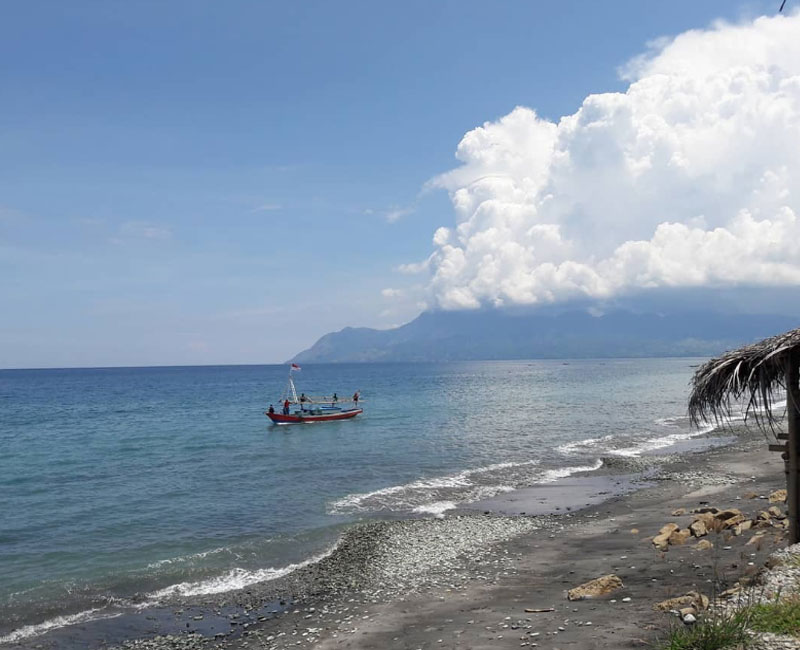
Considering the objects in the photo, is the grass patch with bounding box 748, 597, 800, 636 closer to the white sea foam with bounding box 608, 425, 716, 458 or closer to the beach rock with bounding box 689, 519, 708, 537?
the beach rock with bounding box 689, 519, 708, 537

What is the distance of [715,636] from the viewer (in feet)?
27.9

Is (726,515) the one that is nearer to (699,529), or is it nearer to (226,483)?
(699,529)

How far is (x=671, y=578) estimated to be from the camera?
46.6 feet

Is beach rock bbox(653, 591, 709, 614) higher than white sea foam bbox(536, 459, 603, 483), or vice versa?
beach rock bbox(653, 591, 709, 614)

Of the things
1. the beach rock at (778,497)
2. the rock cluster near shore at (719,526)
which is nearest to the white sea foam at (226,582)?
the rock cluster near shore at (719,526)

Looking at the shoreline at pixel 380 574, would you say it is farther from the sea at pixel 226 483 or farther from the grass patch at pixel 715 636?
the grass patch at pixel 715 636

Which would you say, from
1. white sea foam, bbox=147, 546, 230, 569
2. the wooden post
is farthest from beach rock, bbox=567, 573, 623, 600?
white sea foam, bbox=147, 546, 230, 569

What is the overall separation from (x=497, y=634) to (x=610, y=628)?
2249 millimetres

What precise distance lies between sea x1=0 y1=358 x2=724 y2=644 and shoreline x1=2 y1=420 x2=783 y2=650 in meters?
1.13

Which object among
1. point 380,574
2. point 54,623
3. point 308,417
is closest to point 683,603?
point 380,574

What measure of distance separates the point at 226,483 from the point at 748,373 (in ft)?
90.9

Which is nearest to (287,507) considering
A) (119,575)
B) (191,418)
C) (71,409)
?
(119,575)

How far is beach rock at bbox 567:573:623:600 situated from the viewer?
13.6m

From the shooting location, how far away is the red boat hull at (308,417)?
213ft
